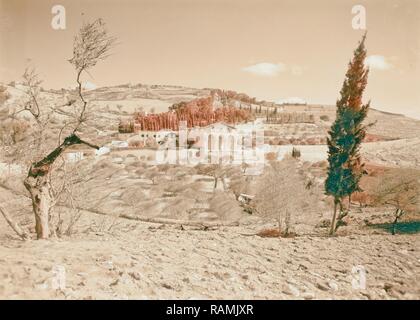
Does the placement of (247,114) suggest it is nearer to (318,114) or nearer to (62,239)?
(318,114)

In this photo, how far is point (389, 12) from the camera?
23.2 ft

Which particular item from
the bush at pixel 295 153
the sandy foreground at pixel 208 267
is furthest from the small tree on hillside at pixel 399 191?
the bush at pixel 295 153

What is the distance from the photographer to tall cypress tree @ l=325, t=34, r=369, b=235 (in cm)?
765

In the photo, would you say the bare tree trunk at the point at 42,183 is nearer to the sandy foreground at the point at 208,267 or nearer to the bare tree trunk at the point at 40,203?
the bare tree trunk at the point at 40,203

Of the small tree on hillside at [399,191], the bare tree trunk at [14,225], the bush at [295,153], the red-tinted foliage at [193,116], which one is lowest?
the bare tree trunk at [14,225]

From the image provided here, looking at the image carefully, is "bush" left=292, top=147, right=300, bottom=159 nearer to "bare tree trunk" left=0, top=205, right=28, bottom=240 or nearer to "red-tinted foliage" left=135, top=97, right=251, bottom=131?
"red-tinted foliage" left=135, top=97, right=251, bottom=131

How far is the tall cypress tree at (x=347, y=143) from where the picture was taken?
25.1ft

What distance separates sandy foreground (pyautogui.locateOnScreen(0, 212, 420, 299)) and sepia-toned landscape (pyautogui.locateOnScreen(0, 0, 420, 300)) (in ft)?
0.07

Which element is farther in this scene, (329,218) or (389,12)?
(329,218)

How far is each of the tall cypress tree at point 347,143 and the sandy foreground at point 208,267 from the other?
1.20 metres

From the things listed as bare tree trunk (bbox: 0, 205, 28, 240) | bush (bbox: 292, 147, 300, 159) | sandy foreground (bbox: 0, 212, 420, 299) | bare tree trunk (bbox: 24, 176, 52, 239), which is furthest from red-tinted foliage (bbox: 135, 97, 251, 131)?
bare tree trunk (bbox: 0, 205, 28, 240)

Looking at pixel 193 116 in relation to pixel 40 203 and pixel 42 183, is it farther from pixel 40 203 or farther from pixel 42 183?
pixel 40 203

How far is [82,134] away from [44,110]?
96cm

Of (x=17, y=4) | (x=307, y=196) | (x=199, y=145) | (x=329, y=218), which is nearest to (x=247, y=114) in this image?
(x=199, y=145)
